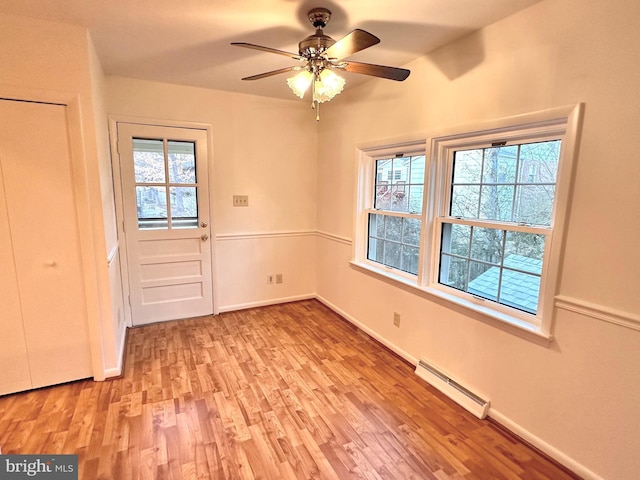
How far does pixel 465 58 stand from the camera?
2.11 m

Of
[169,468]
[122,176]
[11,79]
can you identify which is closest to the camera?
[169,468]

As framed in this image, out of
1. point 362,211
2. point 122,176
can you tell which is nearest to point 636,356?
point 362,211

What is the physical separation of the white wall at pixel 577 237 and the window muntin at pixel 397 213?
45 centimetres

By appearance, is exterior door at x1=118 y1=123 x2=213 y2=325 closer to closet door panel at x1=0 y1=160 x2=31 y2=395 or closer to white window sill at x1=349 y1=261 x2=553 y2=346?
closet door panel at x1=0 y1=160 x2=31 y2=395

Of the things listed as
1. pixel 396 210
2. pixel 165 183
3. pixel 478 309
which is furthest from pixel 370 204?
pixel 165 183

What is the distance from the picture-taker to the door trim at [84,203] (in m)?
2.02

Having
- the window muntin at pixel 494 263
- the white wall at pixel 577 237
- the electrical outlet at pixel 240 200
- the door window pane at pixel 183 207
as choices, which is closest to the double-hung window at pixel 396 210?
the window muntin at pixel 494 263

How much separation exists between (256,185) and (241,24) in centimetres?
187

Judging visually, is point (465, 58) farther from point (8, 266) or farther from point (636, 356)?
point (8, 266)

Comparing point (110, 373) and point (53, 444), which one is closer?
point (53, 444)

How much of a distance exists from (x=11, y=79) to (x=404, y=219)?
2829 millimetres

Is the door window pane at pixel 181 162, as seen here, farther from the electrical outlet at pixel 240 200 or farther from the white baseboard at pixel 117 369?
the white baseboard at pixel 117 369

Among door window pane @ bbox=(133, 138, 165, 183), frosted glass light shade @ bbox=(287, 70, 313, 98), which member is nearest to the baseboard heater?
frosted glass light shade @ bbox=(287, 70, 313, 98)

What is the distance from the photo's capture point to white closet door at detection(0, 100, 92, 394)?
6.65ft
